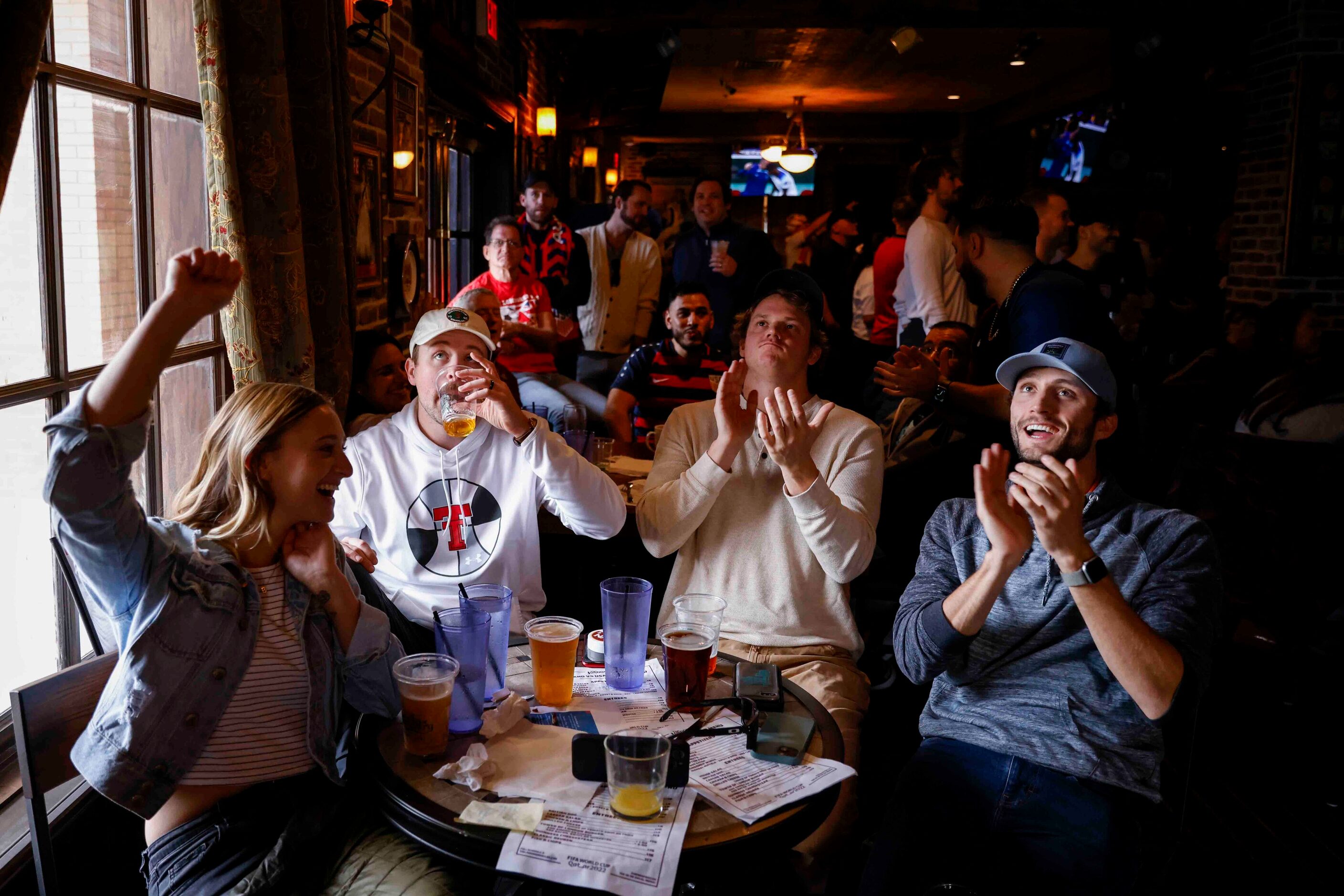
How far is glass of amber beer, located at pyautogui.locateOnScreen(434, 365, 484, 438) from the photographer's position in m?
2.06

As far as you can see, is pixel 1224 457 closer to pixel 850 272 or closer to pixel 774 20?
pixel 774 20

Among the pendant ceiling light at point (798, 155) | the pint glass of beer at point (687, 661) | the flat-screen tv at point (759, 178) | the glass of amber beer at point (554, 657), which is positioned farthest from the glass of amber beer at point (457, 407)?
the flat-screen tv at point (759, 178)

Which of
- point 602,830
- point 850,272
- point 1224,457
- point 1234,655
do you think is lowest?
point 1234,655

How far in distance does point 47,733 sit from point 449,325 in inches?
42.7

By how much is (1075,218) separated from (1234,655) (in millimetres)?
6905

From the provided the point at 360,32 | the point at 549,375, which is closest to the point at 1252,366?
the point at 549,375

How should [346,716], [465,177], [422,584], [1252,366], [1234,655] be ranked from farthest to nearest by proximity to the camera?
[465,177]
[1252,366]
[1234,655]
[422,584]
[346,716]

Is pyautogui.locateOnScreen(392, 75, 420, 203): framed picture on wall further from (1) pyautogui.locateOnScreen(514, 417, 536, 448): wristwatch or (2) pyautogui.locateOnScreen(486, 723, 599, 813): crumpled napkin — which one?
(2) pyautogui.locateOnScreen(486, 723, 599, 813): crumpled napkin

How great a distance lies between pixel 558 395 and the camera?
15.3ft

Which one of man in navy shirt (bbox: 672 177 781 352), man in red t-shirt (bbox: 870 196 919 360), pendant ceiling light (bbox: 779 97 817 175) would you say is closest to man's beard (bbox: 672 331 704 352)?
man in navy shirt (bbox: 672 177 781 352)

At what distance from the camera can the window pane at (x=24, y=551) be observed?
1.64 metres

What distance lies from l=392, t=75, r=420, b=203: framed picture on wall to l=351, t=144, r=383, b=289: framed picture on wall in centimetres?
21

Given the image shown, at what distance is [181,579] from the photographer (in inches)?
56.4

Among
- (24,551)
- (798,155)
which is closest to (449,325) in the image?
(24,551)
